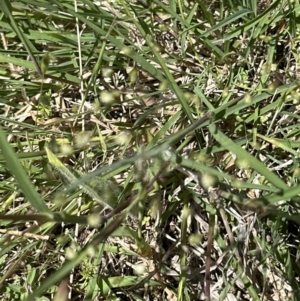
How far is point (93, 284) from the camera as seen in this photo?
3.95 feet

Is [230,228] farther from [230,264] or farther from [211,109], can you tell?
[211,109]

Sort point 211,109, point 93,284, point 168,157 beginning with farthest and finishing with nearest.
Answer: point 93,284 → point 211,109 → point 168,157

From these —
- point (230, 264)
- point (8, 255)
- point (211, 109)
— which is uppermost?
point (211, 109)

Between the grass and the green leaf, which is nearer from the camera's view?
the green leaf

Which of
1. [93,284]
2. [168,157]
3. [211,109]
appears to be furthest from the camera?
[93,284]

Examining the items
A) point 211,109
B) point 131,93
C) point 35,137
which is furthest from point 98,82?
point 211,109

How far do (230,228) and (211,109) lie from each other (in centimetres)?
26

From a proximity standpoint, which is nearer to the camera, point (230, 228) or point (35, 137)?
point (230, 228)

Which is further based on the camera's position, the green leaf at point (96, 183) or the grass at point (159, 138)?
the grass at point (159, 138)

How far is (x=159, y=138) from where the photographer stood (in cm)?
108

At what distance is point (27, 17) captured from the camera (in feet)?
4.12

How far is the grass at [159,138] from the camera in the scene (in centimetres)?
111

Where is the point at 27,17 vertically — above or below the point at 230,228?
above

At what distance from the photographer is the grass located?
3.64ft
